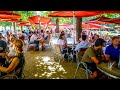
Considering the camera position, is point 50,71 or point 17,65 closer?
point 17,65

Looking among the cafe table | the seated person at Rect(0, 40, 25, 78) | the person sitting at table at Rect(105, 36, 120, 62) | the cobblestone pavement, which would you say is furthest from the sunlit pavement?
the cafe table

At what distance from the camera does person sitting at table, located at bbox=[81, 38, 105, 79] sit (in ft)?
18.8

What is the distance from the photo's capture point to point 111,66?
16.2ft

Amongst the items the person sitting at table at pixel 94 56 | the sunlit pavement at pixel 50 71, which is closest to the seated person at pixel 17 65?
the person sitting at table at pixel 94 56

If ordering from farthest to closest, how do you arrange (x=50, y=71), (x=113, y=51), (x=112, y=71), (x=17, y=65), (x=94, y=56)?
(x=50, y=71), (x=113, y=51), (x=94, y=56), (x=17, y=65), (x=112, y=71)

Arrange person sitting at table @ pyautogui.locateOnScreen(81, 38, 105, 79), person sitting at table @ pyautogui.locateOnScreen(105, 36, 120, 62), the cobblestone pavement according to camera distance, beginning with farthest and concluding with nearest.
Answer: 1. the cobblestone pavement
2. person sitting at table @ pyautogui.locateOnScreen(105, 36, 120, 62)
3. person sitting at table @ pyautogui.locateOnScreen(81, 38, 105, 79)

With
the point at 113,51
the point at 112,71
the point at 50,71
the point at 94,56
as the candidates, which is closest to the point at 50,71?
the point at 50,71

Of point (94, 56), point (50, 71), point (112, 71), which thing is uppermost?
point (94, 56)

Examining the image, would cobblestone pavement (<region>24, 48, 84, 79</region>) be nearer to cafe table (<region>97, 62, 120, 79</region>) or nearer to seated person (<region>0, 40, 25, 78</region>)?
seated person (<region>0, 40, 25, 78</region>)

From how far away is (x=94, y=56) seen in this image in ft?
18.7

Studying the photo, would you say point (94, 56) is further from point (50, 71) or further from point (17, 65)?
point (50, 71)
